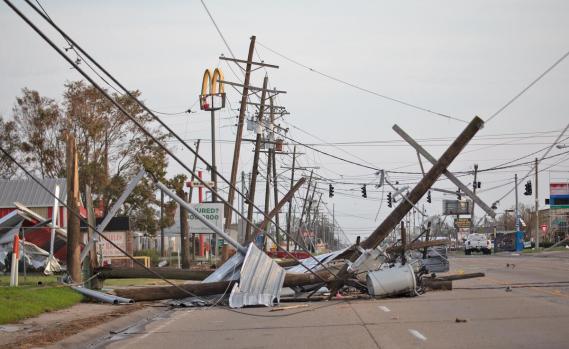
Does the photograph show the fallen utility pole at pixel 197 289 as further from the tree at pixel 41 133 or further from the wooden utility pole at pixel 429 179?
the tree at pixel 41 133

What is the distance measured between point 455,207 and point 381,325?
127 meters

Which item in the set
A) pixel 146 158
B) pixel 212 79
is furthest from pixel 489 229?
pixel 212 79

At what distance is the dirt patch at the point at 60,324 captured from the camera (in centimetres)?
1406

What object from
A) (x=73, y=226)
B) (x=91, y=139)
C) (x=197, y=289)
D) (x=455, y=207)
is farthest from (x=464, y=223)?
(x=197, y=289)

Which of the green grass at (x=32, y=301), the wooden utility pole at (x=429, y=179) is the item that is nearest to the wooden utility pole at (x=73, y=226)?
the green grass at (x=32, y=301)

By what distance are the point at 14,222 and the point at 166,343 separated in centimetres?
2690

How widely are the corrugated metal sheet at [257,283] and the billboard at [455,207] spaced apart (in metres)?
106

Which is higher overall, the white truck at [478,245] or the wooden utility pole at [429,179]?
the wooden utility pole at [429,179]

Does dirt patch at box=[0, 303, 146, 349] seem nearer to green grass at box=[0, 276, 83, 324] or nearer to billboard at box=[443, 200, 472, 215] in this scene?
green grass at box=[0, 276, 83, 324]

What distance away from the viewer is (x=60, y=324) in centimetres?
1672

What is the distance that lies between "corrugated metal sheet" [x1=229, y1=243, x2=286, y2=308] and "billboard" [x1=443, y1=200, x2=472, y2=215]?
10552 centimetres

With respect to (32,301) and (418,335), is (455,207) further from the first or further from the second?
(418,335)

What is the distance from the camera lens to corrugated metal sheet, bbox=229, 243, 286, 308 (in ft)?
69.7

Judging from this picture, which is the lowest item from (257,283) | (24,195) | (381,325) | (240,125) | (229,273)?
(381,325)
